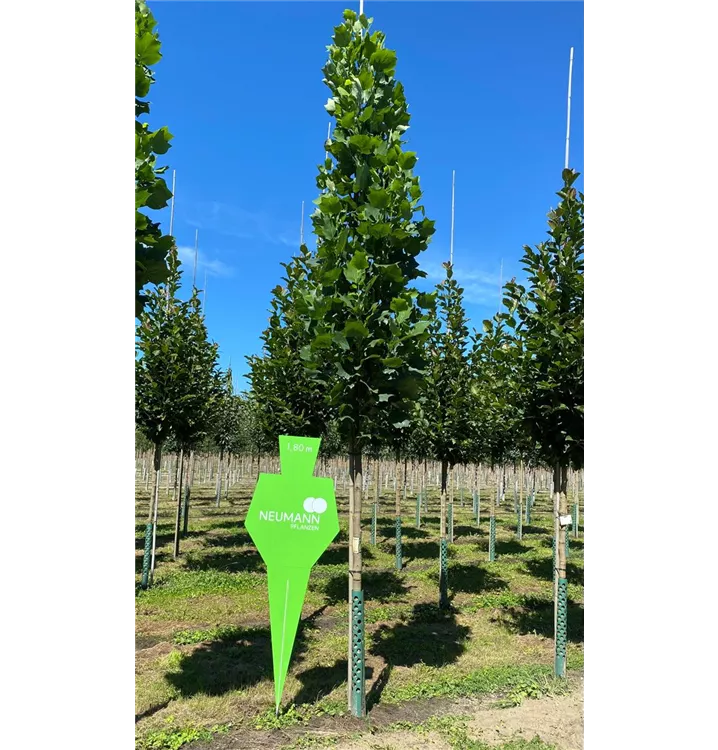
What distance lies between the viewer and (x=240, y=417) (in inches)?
1153

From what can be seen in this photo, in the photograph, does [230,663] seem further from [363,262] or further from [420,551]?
[420,551]

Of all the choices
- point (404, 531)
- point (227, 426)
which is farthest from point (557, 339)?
point (227, 426)

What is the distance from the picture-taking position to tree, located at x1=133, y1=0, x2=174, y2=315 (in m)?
2.52

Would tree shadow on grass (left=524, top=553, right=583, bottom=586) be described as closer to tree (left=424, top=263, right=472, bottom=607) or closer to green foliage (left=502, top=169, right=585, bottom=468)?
tree (left=424, top=263, right=472, bottom=607)

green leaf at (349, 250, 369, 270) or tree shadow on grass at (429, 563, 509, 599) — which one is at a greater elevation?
green leaf at (349, 250, 369, 270)

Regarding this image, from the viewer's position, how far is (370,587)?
458 inches

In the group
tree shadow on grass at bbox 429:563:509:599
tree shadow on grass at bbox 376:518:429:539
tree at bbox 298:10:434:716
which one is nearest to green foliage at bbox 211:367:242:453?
tree shadow on grass at bbox 376:518:429:539

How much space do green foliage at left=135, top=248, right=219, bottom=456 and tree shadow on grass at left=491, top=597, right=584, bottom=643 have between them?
7.45 meters
